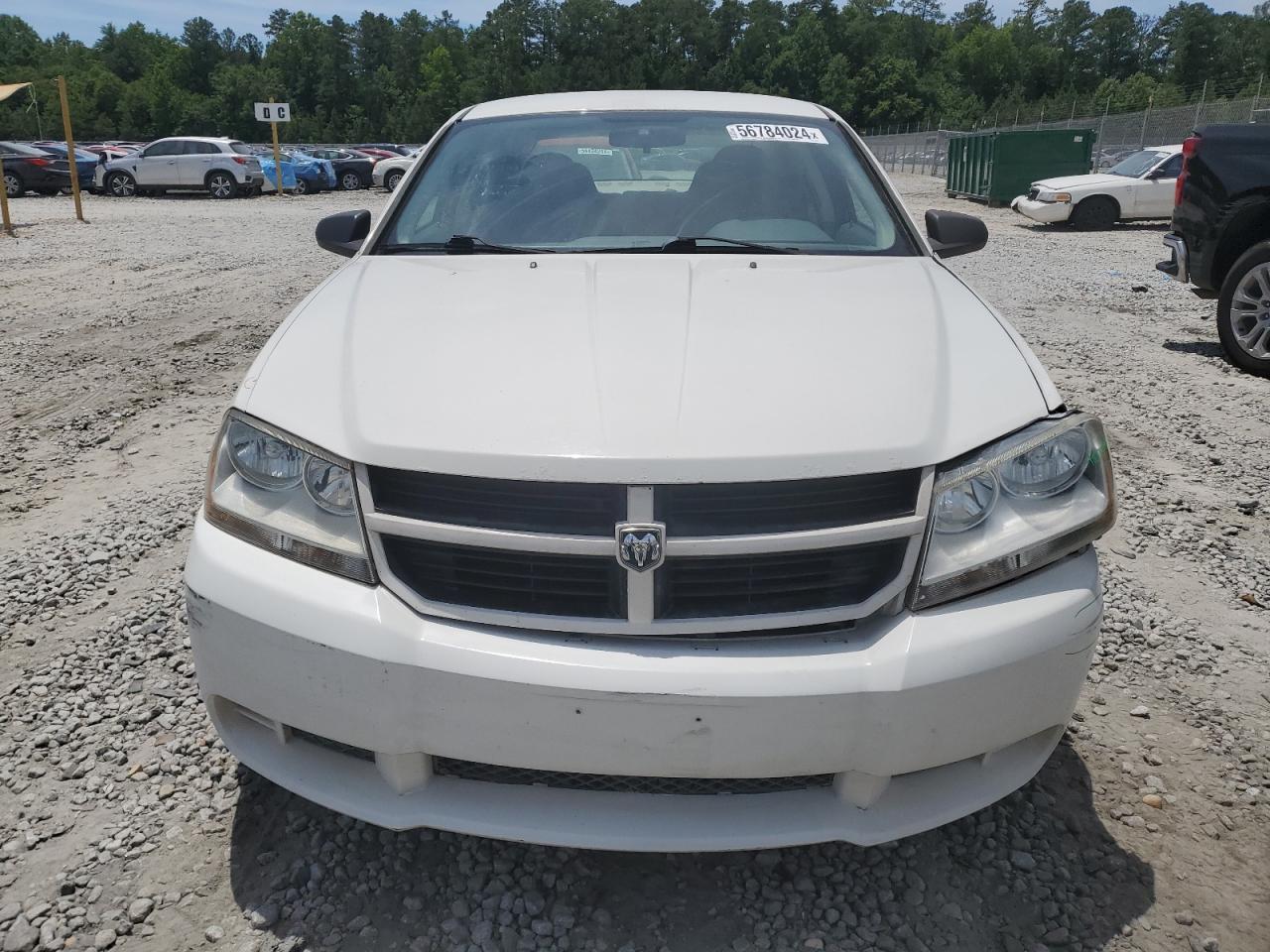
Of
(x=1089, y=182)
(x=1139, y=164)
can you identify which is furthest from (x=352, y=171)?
(x=1139, y=164)

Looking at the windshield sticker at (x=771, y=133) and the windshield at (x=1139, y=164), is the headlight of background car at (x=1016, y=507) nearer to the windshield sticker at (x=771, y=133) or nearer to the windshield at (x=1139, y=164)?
the windshield sticker at (x=771, y=133)

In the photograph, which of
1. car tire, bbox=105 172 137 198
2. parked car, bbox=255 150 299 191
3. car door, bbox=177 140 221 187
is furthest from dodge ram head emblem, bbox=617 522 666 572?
parked car, bbox=255 150 299 191

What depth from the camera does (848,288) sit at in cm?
249

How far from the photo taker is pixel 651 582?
175 cm

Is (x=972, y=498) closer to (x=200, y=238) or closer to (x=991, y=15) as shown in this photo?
(x=200, y=238)

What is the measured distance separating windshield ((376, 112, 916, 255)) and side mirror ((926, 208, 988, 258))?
0.97ft

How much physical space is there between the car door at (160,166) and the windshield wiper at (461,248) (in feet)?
89.3

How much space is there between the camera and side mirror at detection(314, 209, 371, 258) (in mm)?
3336

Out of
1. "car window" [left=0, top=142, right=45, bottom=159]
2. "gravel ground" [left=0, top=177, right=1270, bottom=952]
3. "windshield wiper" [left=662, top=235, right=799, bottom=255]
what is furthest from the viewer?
"car window" [left=0, top=142, right=45, bottom=159]

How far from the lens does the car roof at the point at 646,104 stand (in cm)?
354

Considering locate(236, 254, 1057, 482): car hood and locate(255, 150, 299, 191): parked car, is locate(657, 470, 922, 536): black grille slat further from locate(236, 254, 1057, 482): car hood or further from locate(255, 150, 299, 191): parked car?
locate(255, 150, 299, 191): parked car

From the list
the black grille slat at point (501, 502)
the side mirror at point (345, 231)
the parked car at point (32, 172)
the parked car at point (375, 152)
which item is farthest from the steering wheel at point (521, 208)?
the parked car at point (375, 152)

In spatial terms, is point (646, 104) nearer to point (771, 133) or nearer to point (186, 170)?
point (771, 133)

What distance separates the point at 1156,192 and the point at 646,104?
17.2 m
